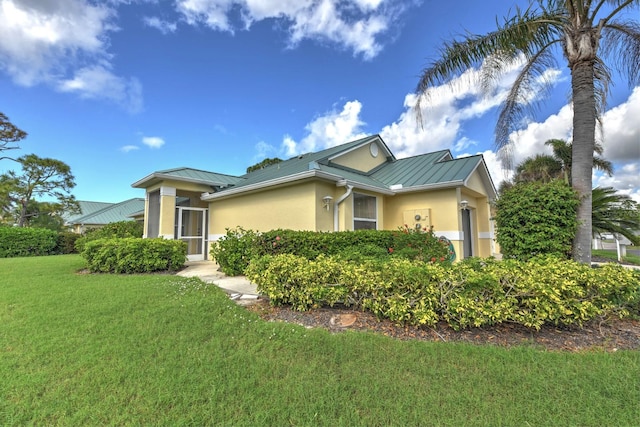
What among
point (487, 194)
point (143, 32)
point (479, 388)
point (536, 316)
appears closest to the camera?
point (479, 388)

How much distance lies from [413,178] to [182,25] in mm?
10219

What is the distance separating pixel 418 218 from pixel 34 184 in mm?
27881

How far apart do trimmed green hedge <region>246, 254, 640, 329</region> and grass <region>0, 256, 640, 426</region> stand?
0.50 meters

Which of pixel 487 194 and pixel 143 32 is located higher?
pixel 143 32

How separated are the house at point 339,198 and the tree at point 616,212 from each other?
3268 millimetres

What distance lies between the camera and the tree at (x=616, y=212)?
8719 mm

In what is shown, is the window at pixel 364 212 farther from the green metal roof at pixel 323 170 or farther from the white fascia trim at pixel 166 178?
the white fascia trim at pixel 166 178

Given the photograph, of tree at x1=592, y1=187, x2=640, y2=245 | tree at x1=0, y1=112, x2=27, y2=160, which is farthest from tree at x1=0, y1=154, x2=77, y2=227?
tree at x1=592, y1=187, x2=640, y2=245

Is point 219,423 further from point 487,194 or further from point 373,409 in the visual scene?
point 487,194

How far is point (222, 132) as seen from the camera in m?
13.7

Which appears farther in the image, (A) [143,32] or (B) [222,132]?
(B) [222,132]

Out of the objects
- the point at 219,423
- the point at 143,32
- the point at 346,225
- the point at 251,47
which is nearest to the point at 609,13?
the point at 346,225

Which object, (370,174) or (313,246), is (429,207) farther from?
(313,246)

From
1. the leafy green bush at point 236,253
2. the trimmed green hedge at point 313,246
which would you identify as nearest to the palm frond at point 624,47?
the trimmed green hedge at point 313,246
